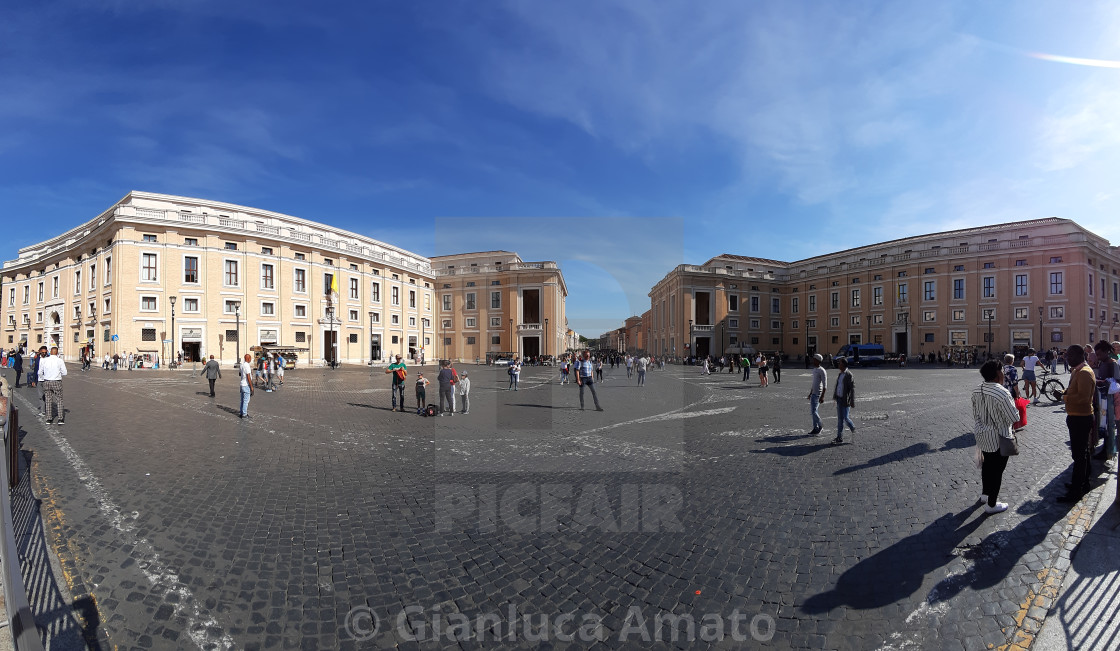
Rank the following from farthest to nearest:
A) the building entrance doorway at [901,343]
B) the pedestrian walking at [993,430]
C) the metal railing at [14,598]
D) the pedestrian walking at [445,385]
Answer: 1. the building entrance doorway at [901,343]
2. the pedestrian walking at [445,385]
3. the pedestrian walking at [993,430]
4. the metal railing at [14,598]

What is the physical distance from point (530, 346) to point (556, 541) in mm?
49129

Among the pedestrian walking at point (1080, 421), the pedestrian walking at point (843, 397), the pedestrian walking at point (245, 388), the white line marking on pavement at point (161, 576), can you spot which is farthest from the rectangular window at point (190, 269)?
the pedestrian walking at point (1080, 421)

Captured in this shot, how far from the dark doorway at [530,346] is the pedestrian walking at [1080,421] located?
48029 millimetres

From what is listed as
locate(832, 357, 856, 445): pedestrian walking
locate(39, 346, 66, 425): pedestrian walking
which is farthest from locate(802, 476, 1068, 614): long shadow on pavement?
locate(39, 346, 66, 425): pedestrian walking

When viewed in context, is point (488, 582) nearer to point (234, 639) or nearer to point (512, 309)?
point (234, 639)

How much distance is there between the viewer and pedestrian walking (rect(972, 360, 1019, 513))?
4070mm

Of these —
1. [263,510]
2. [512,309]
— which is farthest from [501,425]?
[512,309]

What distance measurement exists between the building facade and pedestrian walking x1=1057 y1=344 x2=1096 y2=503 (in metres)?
29.4

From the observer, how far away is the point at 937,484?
16.6 feet

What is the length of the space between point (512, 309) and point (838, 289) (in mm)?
44573

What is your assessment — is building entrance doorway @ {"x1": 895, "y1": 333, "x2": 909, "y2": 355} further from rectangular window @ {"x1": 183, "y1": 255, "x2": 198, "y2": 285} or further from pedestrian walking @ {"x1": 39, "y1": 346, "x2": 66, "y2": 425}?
rectangular window @ {"x1": 183, "y1": 255, "x2": 198, "y2": 285}

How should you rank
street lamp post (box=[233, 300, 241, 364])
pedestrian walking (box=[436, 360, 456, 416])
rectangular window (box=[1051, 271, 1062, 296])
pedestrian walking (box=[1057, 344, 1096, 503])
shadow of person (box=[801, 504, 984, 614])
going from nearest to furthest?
1. shadow of person (box=[801, 504, 984, 614])
2. pedestrian walking (box=[1057, 344, 1096, 503])
3. pedestrian walking (box=[436, 360, 456, 416])
4. street lamp post (box=[233, 300, 241, 364])
5. rectangular window (box=[1051, 271, 1062, 296])

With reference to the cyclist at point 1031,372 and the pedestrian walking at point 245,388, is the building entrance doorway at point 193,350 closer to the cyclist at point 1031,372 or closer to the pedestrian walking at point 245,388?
the pedestrian walking at point 245,388

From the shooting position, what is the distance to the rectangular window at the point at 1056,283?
42.8 metres
